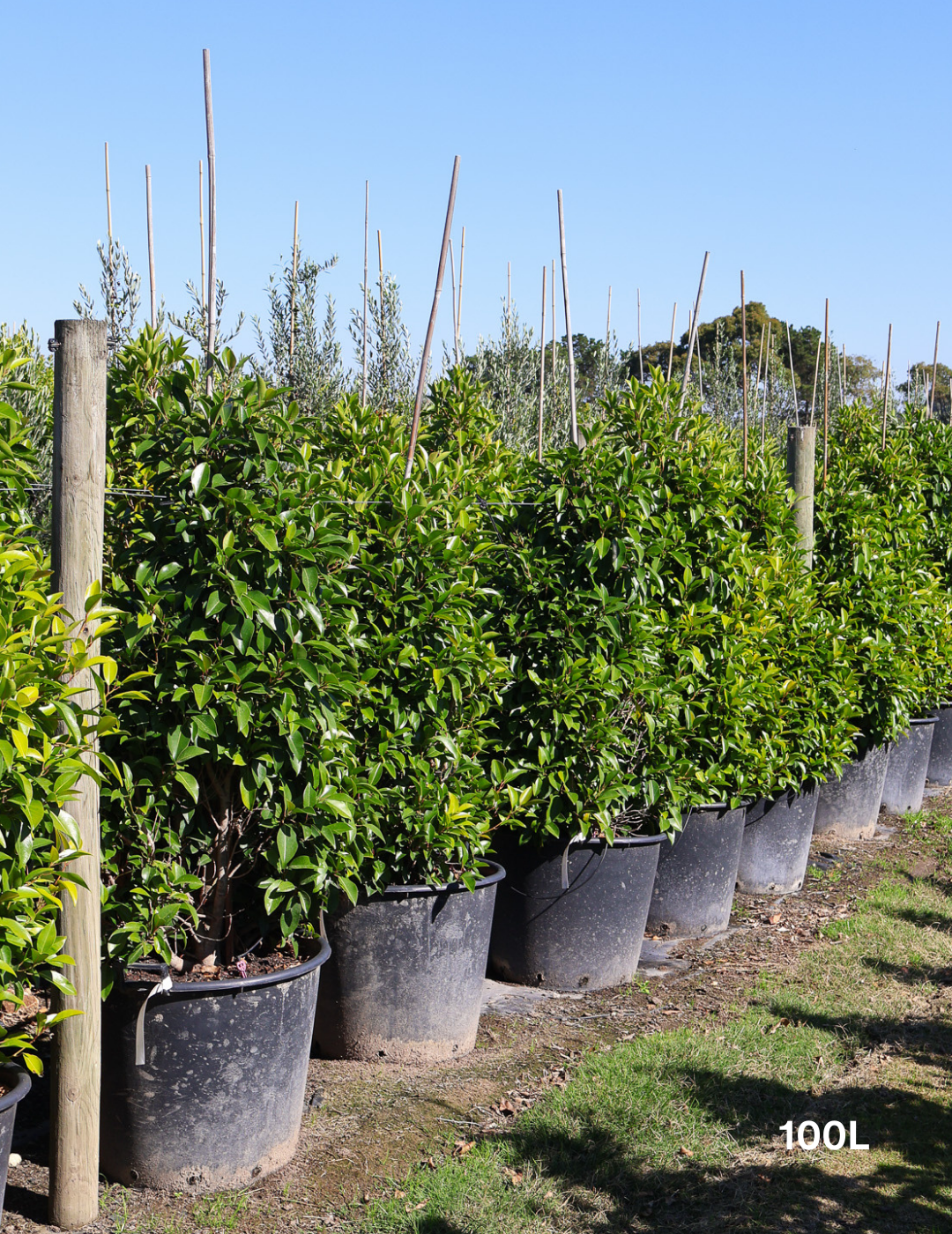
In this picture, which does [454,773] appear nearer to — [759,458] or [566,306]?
[566,306]

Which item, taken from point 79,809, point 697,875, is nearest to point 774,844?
point 697,875

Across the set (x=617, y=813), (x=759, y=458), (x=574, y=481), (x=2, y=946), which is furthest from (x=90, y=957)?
(x=759, y=458)

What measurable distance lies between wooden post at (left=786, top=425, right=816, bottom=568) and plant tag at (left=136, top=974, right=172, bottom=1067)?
16.5 ft

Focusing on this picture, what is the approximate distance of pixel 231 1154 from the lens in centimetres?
333

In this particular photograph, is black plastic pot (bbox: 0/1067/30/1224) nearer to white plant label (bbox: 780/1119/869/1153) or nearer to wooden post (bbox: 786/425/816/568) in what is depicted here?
white plant label (bbox: 780/1119/869/1153)

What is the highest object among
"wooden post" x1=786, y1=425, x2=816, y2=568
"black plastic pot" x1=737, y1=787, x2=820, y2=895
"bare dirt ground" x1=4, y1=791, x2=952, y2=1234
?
"wooden post" x1=786, y1=425, x2=816, y2=568

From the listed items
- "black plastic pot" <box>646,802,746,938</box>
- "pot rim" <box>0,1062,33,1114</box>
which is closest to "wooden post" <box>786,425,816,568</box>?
"black plastic pot" <box>646,802,746,938</box>

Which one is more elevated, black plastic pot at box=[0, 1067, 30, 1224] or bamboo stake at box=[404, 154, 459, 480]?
bamboo stake at box=[404, 154, 459, 480]

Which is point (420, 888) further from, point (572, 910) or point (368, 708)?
point (572, 910)

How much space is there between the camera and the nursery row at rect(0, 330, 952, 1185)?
323cm

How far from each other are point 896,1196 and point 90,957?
2674 mm

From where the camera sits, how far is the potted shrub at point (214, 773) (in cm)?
324

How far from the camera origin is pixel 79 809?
3082mm

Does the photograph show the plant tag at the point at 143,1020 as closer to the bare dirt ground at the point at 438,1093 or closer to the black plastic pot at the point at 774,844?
the bare dirt ground at the point at 438,1093
